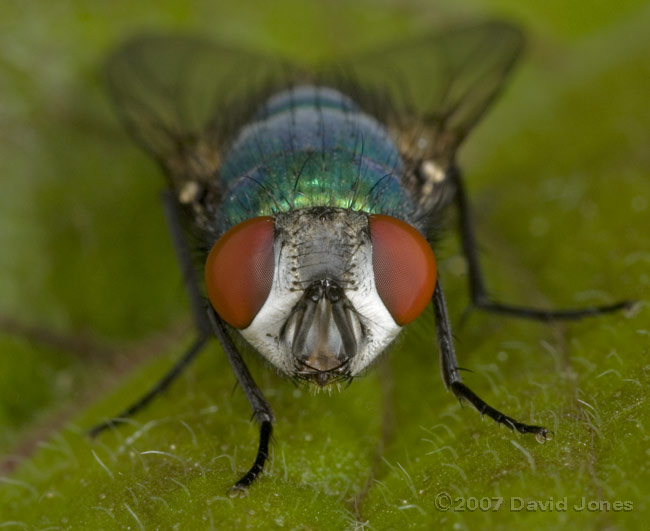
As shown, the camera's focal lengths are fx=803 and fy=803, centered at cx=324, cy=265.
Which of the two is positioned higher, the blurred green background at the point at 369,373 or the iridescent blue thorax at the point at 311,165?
the iridescent blue thorax at the point at 311,165

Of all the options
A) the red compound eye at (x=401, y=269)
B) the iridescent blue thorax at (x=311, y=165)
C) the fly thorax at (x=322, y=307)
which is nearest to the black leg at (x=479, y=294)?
the iridescent blue thorax at (x=311, y=165)

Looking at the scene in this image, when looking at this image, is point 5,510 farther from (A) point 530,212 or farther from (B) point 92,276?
(A) point 530,212

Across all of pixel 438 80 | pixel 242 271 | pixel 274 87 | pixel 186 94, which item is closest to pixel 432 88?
pixel 438 80

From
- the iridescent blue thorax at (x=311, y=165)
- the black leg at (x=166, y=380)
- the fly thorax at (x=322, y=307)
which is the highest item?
the iridescent blue thorax at (x=311, y=165)

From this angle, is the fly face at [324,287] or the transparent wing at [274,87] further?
the transparent wing at [274,87]

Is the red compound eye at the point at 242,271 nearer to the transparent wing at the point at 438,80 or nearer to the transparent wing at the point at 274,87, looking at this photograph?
the transparent wing at the point at 274,87

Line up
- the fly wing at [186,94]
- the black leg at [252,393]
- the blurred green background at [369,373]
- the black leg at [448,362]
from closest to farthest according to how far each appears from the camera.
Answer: the blurred green background at [369,373] < the black leg at [252,393] < the black leg at [448,362] < the fly wing at [186,94]

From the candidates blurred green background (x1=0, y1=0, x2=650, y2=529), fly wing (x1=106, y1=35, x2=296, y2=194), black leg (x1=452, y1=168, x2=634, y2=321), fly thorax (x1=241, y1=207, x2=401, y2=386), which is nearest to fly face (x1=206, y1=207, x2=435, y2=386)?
fly thorax (x1=241, y1=207, x2=401, y2=386)

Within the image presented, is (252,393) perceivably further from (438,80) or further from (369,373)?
(438,80)
